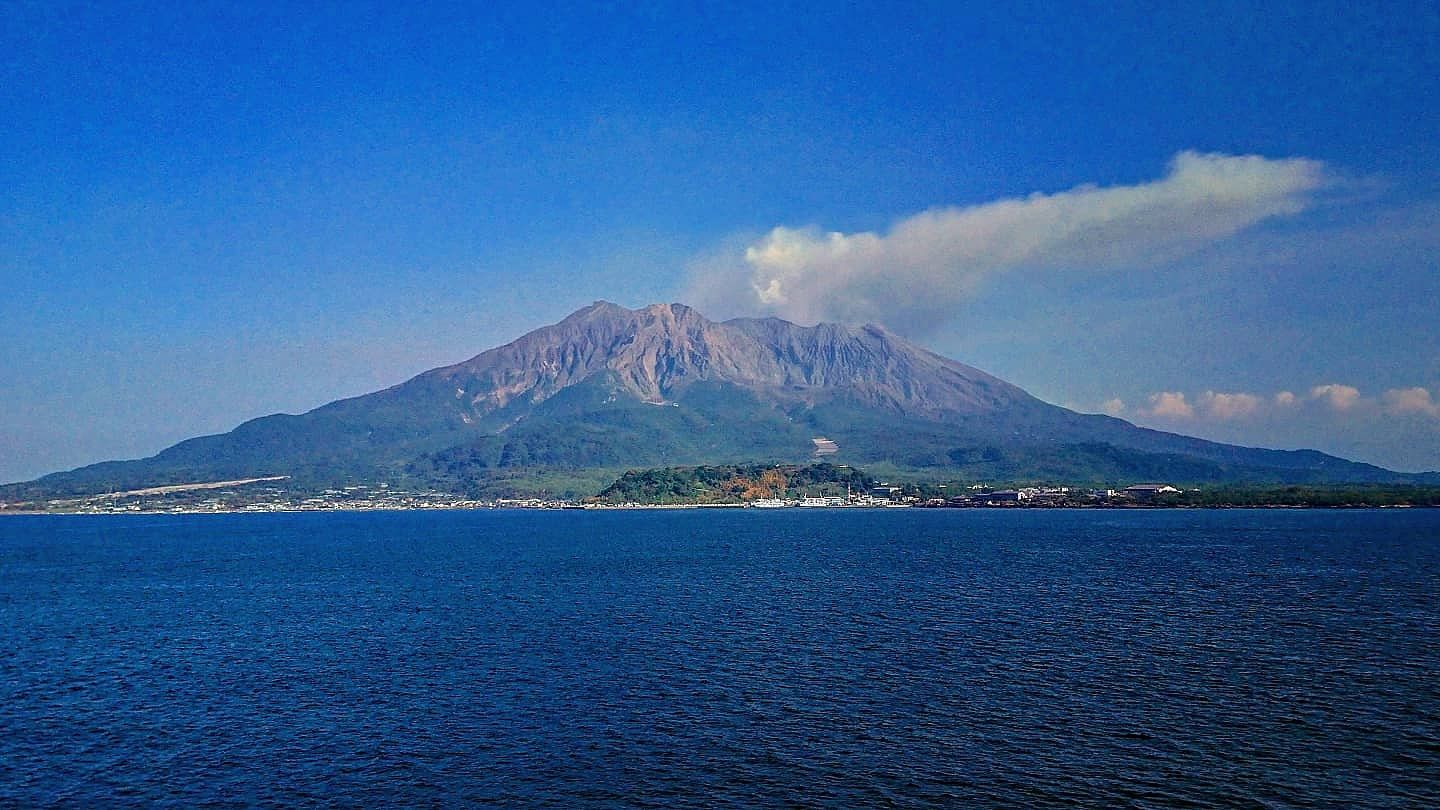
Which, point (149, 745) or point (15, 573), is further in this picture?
point (15, 573)

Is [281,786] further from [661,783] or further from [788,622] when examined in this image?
[788,622]

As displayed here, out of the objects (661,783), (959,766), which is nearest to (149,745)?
(661,783)

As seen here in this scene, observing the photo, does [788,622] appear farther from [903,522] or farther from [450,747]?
[903,522]

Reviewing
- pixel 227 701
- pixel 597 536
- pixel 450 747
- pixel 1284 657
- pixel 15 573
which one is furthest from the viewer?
pixel 597 536

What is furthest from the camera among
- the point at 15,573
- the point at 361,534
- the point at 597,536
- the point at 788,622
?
the point at 361,534

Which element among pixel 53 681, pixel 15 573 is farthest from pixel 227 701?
pixel 15 573

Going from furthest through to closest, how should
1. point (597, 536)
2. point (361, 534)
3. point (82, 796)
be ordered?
point (361, 534) < point (597, 536) < point (82, 796)
